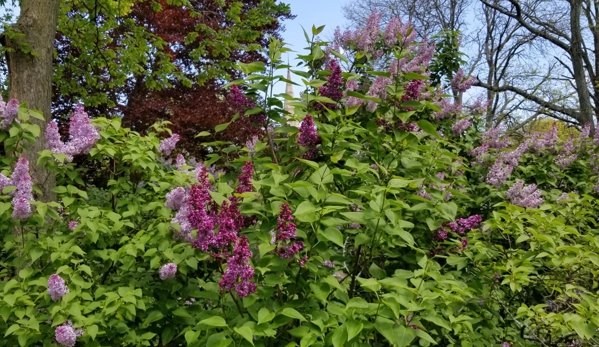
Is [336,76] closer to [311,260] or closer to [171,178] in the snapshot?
[311,260]

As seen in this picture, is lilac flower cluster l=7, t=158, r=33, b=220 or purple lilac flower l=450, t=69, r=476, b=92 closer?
lilac flower cluster l=7, t=158, r=33, b=220

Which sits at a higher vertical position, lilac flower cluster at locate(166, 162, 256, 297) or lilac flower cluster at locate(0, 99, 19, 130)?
lilac flower cluster at locate(0, 99, 19, 130)

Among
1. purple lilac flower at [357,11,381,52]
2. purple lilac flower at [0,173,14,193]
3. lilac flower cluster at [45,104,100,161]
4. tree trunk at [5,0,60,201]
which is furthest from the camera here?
tree trunk at [5,0,60,201]

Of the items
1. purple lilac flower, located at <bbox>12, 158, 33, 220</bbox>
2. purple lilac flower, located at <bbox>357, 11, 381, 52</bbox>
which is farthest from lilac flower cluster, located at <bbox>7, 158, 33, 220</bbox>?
purple lilac flower, located at <bbox>357, 11, 381, 52</bbox>

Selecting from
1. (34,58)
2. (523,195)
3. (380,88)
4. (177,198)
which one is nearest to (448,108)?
(523,195)

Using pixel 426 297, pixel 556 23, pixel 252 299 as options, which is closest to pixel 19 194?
pixel 252 299

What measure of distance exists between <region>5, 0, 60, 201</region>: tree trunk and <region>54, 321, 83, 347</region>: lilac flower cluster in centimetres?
330

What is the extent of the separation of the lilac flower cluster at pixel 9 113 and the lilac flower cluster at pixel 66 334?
137 centimetres

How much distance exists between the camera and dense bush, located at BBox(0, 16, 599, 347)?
2.01 meters

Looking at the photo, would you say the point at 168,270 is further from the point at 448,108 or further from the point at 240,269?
the point at 448,108

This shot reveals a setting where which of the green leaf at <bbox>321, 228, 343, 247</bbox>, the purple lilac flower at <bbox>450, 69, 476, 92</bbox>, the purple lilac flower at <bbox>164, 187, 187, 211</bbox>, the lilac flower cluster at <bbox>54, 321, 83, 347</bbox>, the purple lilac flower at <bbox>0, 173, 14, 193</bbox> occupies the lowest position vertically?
the lilac flower cluster at <bbox>54, 321, 83, 347</bbox>

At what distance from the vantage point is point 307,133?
239cm

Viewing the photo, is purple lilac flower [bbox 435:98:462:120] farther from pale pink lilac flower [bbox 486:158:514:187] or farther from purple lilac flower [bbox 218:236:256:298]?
purple lilac flower [bbox 218:236:256:298]

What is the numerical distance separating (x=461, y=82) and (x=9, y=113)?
3632 mm
